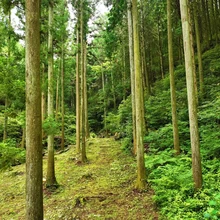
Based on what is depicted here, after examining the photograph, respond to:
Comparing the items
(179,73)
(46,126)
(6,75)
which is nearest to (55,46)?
(6,75)

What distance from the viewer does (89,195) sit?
24.3ft

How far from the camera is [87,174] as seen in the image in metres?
9.84

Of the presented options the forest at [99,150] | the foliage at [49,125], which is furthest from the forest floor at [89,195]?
the foliage at [49,125]

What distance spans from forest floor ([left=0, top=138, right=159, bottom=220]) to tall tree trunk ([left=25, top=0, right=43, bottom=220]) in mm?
2327

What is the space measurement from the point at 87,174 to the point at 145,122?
4905 millimetres

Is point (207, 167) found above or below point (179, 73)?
below

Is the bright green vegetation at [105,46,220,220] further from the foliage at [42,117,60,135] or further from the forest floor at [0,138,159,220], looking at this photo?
the foliage at [42,117,60,135]

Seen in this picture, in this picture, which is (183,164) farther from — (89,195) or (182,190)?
(89,195)

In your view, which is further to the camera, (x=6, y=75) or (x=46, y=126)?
(x=46, y=126)

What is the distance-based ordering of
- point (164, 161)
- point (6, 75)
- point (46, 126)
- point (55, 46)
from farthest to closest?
1. point (55, 46)
2. point (164, 161)
3. point (46, 126)
4. point (6, 75)

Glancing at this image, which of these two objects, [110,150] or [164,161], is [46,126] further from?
[110,150]

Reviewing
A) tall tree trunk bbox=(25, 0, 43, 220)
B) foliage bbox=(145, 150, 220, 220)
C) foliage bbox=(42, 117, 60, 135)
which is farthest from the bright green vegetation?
foliage bbox=(42, 117, 60, 135)

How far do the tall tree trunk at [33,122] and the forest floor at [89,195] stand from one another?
233 cm

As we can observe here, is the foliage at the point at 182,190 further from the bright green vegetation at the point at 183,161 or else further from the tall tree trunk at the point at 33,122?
the tall tree trunk at the point at 33,122
